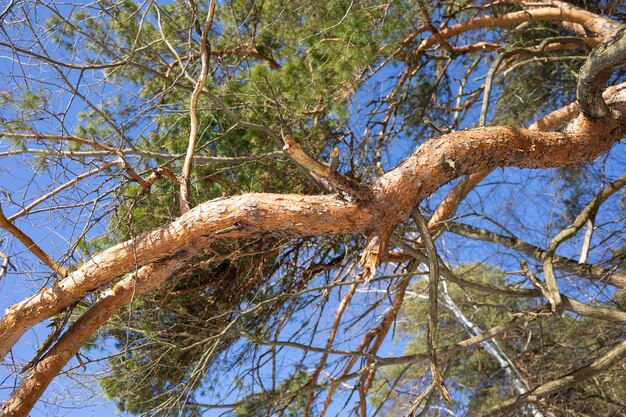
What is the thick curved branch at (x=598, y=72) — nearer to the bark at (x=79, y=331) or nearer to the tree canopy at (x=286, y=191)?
the tree canopy at (x=286, y=191)

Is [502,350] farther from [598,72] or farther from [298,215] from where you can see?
[298,215]

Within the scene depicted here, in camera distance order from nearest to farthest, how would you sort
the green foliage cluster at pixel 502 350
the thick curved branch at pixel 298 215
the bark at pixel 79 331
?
1. the thick curved branch at pixel 298 215
2. the bark at pixel 79 331
3. the green foliage cluster at pixel 502 350

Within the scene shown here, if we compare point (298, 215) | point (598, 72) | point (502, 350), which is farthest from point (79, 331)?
point (502, 350)

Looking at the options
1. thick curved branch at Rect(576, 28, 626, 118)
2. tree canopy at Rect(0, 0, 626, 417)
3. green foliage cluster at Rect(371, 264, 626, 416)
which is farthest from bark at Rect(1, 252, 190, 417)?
green foliage cluster at Rect(371, 264, 626, 416)

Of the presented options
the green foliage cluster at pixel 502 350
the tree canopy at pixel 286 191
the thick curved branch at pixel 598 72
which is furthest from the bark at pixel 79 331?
the green foliage cluster at pixel 502 350

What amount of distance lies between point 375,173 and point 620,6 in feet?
10.1

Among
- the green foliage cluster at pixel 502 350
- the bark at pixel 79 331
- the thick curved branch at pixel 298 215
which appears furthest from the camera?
the green foliage cluster at pixel 502 350

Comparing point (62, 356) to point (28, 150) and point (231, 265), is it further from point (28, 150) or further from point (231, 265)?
point (231, 265)

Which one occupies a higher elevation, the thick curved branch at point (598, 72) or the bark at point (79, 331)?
the thick curved branch at point (598, 72)

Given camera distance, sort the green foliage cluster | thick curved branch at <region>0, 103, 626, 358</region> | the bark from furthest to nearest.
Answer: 1. the green foliage cluster
2. the bark
3. thick curved branch at <region>0, 103, 626, 358</region>

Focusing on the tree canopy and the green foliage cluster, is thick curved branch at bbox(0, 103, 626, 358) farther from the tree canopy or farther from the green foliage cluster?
the green foliage cluster

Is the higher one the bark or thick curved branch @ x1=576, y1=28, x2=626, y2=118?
thick curved branch @ x1=576, y1=28, x2=626, y2=118

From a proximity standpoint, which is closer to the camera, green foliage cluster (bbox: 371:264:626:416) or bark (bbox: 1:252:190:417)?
bark (bbox: 1:252:190:417)

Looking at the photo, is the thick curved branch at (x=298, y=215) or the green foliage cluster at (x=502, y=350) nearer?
the thick curved branch at (x=298, y=215)
